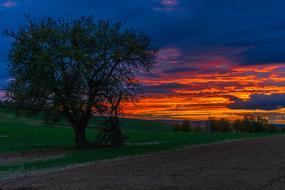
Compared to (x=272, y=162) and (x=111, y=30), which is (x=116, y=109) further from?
(x=272, y=162)

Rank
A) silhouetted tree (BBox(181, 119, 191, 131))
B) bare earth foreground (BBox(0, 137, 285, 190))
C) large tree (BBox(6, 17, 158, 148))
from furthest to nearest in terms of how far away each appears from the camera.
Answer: silhouetted tree (BBox(181, 119, 191, 131))
large tree (BBox(6, 17, 158, 148))
bare earth foreground (BBox(0, 137, 285, 190))

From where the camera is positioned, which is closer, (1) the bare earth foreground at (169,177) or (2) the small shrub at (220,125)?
(1) the bare earth foreground at (169,177)

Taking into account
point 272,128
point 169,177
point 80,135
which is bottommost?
point 169,177

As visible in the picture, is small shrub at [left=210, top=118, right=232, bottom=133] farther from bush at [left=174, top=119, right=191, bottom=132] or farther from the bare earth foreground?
the bare earth foreground

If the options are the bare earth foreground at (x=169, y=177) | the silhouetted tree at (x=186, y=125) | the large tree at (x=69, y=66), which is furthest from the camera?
the silhouetted tree at (x=186, y=125)

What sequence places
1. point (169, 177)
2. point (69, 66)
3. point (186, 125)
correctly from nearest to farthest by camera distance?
point (169, 177) < point (69, 66) < point (186, 125)

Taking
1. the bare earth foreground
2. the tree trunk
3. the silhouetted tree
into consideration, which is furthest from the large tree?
the silhouetted tree

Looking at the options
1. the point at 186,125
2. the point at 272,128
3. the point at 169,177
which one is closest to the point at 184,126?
the point at 186,125

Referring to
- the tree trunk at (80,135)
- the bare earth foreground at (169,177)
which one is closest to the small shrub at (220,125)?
the tree trunk at (80,135)

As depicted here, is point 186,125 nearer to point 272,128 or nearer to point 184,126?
point 184,126

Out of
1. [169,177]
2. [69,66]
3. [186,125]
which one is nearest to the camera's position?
[169,177]

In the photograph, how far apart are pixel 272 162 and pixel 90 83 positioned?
1733cm

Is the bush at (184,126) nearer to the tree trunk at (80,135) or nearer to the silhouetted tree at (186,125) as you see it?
the silhouetted tree at (186,125)

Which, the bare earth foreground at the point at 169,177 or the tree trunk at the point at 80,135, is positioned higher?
the tree trunk at the point at 80,135
